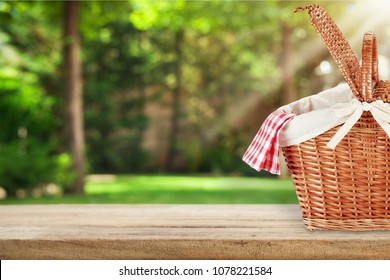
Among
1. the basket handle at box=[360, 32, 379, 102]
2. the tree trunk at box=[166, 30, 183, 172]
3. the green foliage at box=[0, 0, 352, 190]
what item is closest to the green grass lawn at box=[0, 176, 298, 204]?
the green foliage at box=[0, 0, 352, 190]

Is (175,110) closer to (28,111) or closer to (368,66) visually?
(28,111)

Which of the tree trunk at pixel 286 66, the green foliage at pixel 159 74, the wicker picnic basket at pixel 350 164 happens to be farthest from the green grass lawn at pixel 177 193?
the wicker picnic basket at pixel 350 164

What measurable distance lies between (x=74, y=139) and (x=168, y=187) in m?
2.25

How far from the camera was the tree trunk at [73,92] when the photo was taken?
8.55 m

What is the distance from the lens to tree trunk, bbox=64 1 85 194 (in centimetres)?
855

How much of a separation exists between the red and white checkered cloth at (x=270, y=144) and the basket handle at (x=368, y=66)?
0.69 feet

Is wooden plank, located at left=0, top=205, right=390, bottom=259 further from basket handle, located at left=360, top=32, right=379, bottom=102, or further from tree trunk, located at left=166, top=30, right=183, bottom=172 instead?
tree trunk, located at left=166, top=30, right=183, bottom=172

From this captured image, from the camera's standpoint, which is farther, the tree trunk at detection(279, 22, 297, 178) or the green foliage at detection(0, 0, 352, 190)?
the tree trunk at detection(279, 22, 297, 178)

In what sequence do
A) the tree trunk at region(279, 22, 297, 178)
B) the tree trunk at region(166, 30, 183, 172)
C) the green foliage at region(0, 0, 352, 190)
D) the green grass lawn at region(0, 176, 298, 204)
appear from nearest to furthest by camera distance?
1. the green grass lawn at region(0, 176, 298, 204)
2. the green foliage at region(0, 0, 352, 190)
3. the tree trunk at region(279, 22, 297, 178)
4. the tree trunk at region(166, 30, 183, 172)

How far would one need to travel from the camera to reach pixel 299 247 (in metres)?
1.56

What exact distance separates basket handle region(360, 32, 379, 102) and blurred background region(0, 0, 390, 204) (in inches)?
321

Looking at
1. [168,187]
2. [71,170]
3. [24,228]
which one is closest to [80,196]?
[71,170]

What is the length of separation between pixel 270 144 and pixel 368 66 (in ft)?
1.09

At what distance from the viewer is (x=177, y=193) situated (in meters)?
8.98
